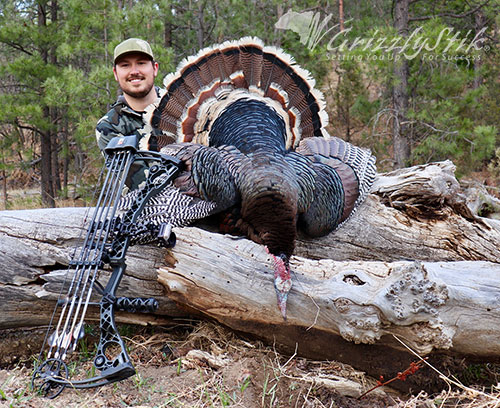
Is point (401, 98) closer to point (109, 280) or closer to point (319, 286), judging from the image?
point (319, 286)

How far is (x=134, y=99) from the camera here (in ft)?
16.1

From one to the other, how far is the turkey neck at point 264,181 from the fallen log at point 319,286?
0.33 m

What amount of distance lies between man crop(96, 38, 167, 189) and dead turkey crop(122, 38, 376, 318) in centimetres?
21

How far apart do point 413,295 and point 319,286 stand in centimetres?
64

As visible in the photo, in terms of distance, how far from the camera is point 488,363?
340cm

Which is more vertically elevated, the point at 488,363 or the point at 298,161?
the point at 298,161

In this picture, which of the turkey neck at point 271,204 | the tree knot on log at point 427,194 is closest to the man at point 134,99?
the turkey neck at point 271,204

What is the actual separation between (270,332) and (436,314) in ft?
3.89

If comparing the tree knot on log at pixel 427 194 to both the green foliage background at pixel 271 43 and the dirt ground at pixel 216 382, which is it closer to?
the dirt ground at pixel 216 382

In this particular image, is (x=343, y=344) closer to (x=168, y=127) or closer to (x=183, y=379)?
(x=183, y=379)

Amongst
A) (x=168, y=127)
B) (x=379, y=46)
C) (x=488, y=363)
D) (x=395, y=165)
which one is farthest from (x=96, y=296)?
(x=395, y=165)

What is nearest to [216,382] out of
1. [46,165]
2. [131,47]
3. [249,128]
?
[249,128]

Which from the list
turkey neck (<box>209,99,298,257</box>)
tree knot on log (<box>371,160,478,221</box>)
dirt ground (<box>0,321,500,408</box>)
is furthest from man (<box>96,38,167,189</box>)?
tree knot on log (<box>371,160,478,221</box>)

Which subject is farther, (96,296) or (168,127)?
→ (168,127)
